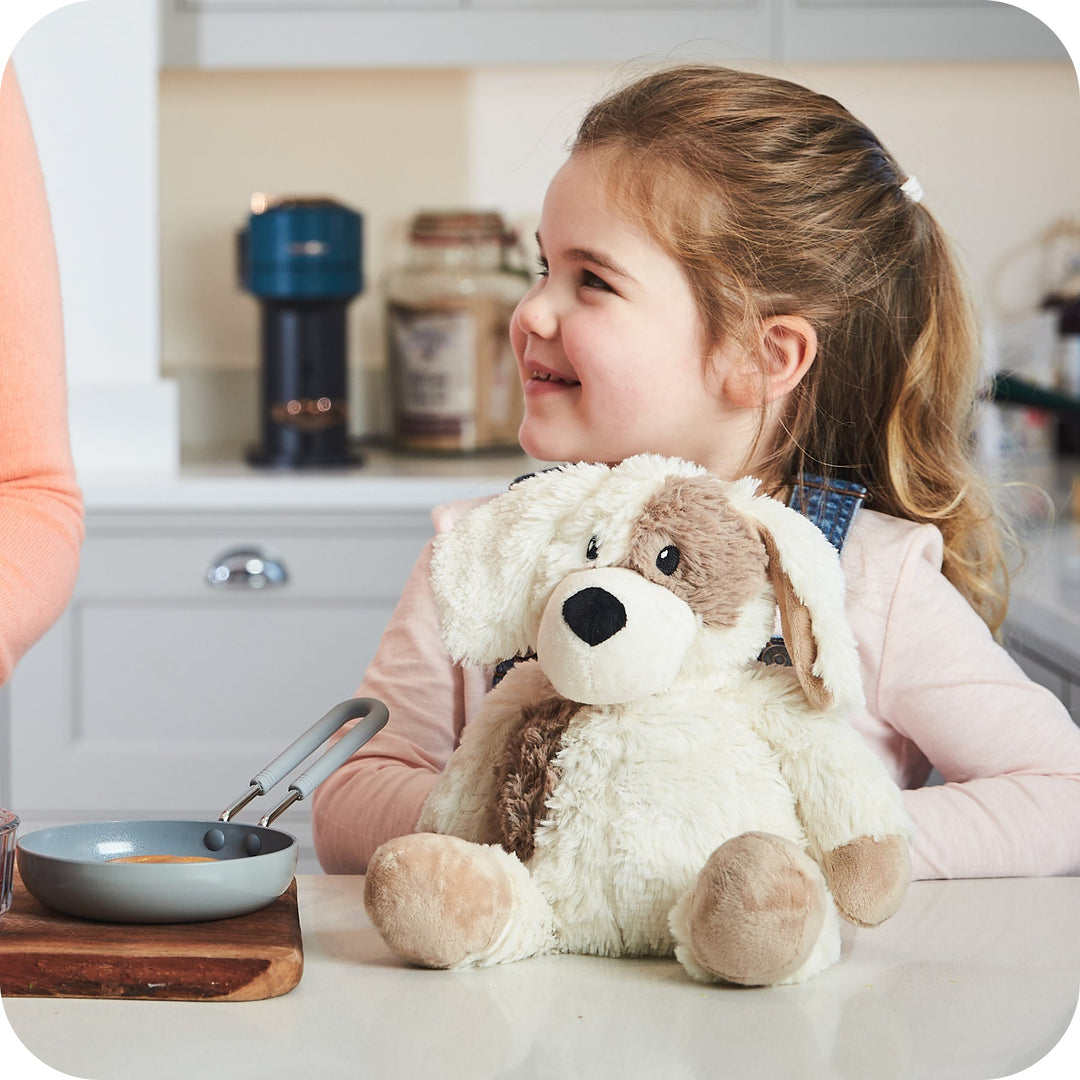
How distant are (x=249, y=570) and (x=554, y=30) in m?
0.92

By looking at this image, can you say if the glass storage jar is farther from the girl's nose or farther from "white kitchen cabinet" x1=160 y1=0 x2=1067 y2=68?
the girl's nose

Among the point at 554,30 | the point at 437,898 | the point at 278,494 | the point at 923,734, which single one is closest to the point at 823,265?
the point at 923,734

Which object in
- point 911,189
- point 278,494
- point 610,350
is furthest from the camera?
point 278,494

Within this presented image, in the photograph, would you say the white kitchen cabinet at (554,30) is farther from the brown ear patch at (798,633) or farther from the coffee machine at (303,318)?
the brown ear patch at (798,633)

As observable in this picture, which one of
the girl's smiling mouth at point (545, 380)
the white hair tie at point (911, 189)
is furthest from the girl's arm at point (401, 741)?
the white hair tie at point (911, 189)

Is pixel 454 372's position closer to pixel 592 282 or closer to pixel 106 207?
pixel 106 207

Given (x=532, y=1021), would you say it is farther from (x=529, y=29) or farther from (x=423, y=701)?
(x=529, y=29)

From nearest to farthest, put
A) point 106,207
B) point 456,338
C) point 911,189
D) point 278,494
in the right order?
1. point 911,189
2. point 278,494
3. point 106,207
4. point 456,338

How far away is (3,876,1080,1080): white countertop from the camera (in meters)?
0.48

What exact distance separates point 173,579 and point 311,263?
1.70 feet

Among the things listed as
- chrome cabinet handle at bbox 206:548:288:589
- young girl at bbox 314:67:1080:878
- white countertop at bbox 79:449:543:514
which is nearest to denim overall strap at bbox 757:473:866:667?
young girl at bbox 314:67:1080:878

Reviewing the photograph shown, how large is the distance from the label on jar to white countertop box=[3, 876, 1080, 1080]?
1.62 m

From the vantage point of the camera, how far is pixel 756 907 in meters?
0.51

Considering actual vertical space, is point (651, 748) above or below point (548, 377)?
below
